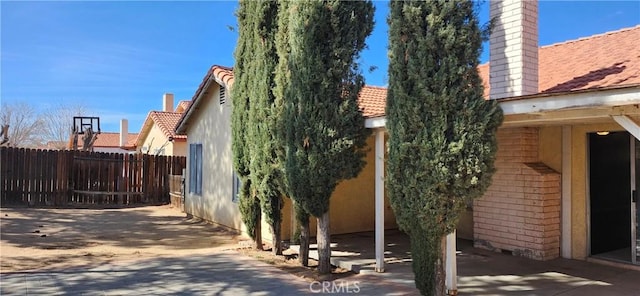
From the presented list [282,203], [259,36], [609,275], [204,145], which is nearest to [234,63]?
[259,36]

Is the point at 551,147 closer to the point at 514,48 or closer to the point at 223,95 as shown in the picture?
A: the point at 514,48

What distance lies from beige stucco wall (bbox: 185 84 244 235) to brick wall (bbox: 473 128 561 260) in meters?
6.13

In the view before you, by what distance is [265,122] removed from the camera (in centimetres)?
839

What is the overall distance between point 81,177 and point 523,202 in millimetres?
16652

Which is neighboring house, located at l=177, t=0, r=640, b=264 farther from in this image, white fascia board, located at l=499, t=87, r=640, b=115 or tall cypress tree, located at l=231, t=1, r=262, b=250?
tall cypress tree, located at l=231, t=1, r=262, b=250

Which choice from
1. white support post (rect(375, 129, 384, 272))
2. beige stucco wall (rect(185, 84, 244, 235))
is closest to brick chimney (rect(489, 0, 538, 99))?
white support post (rect(375, 129, 384, 272))

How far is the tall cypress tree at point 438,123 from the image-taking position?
16.2 feet

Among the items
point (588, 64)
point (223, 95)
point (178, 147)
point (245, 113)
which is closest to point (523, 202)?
point (588, 64)

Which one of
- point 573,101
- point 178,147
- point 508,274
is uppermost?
point 178,147

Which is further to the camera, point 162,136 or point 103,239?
point 162,136

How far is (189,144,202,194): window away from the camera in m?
14.4

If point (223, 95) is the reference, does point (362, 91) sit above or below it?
below

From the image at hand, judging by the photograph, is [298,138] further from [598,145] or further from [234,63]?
[598,145]

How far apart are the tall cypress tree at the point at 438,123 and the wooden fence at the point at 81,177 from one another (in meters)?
16.0
